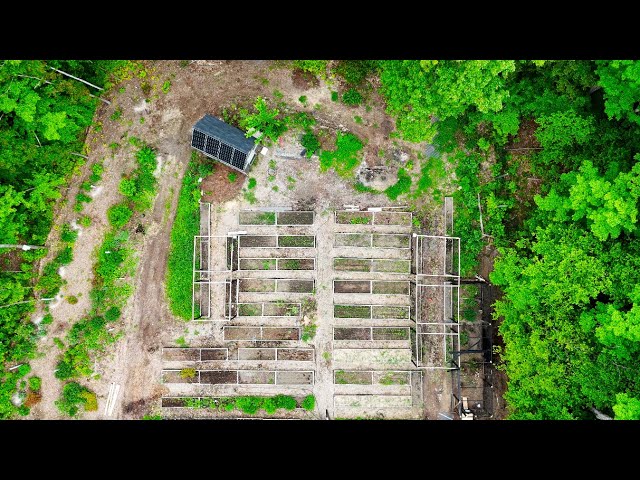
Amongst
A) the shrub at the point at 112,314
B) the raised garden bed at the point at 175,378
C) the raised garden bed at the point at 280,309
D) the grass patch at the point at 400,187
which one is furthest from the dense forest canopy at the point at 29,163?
the grass patch at the point at 400,187

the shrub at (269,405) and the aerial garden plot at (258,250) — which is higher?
the aerial garden plot at (258,250)

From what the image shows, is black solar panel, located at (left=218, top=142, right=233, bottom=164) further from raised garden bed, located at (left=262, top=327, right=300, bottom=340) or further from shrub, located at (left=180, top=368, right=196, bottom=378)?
shrub, located at (left=180, top=368, right=196, bottom=378)

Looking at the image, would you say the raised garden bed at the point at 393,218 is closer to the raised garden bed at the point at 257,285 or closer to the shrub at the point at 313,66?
the raised garden bed at the point at 257,285

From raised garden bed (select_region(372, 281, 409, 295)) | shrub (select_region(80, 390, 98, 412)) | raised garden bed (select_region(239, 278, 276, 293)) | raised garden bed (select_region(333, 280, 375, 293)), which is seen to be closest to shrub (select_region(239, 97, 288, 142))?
raised garden bed (select_region(239, 278, 276, 293))

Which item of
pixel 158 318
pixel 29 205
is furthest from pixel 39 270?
pixel 158 318

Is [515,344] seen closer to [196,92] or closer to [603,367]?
[603,367]

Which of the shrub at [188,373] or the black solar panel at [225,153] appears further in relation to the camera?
the shrub at [188,373]

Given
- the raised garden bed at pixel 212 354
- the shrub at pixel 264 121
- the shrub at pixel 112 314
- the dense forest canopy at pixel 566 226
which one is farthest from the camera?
the raised garden bed at pixel 212 354

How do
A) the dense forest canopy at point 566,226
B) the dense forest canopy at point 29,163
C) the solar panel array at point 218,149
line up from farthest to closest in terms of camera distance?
the solar panel array at point 218,149 → the dense forest canopy at point 29,163 → the dense forest canopy at point 566,226
